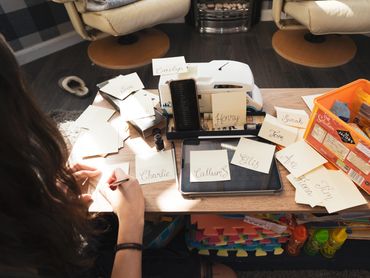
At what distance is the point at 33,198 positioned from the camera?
1.90 feet

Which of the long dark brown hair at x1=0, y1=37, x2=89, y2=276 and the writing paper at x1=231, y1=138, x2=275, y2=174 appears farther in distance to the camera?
the writing paper at x1=231, y1=138, x2=275, y2=174

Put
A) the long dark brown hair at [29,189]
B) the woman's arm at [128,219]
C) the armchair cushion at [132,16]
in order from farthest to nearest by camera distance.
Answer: the armchair cushion at [132,16], the woman's arm at [128,219], the long dark brown hair at [29,189]

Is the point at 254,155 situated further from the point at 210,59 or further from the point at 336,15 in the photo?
the point at 210,59

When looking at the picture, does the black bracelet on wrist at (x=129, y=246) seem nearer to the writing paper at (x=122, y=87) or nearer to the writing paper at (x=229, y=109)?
the writing paper at (x=229, y=109)

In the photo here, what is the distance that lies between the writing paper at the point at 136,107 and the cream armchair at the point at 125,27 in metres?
1.06

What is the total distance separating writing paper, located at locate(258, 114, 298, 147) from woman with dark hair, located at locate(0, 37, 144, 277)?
560 millimetres

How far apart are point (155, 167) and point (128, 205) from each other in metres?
0.17

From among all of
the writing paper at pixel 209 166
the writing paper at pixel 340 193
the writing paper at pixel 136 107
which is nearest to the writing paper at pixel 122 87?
the writing paper at pixel 136 107

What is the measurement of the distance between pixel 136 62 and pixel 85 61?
17.2 inches

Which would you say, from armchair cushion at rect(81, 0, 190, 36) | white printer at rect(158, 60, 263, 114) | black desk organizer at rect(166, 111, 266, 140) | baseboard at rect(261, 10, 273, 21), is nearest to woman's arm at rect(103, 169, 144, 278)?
black desk organizer at rect(166, 111, 266, 140)

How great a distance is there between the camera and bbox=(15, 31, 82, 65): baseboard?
249 centimetres

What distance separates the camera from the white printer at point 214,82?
38.7 inches

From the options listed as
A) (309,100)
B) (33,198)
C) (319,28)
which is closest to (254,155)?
(309,100)

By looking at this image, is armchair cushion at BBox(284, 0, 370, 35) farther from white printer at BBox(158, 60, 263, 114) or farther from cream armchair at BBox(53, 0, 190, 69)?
white printer at BBox(158, 60, 263, 114)
